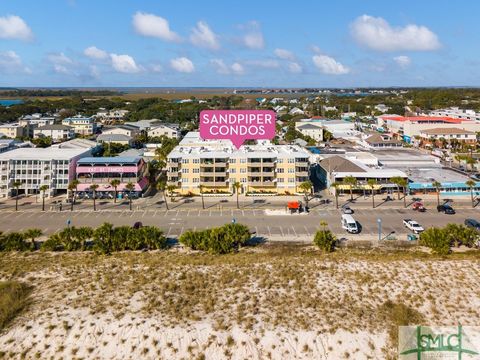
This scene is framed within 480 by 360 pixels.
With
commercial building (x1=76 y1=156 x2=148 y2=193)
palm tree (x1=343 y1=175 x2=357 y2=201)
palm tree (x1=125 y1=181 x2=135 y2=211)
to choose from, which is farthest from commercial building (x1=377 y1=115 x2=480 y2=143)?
palm tree (x1=125 y1=181 x2=135 y2=211)

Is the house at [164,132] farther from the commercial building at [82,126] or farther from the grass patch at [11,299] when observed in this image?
the grass patch at [11,299]

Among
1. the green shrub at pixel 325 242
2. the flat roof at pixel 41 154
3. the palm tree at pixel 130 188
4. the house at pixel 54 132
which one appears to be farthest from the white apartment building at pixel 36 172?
the house at pixel 54 132

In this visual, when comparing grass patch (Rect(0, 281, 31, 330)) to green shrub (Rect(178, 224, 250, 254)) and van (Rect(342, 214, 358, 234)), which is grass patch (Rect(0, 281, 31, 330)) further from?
van (Rect(342, 214, 358, 234))

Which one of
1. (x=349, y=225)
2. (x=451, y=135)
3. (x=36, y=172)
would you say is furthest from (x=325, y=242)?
(x=451, y=135)

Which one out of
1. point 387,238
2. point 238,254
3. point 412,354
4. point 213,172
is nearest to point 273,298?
point 238,254

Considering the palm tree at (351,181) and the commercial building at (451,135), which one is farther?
the commercial building at (451,135)

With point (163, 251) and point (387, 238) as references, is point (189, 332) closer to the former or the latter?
point (163, 251)

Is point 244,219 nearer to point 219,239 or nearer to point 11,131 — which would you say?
point 219,239
